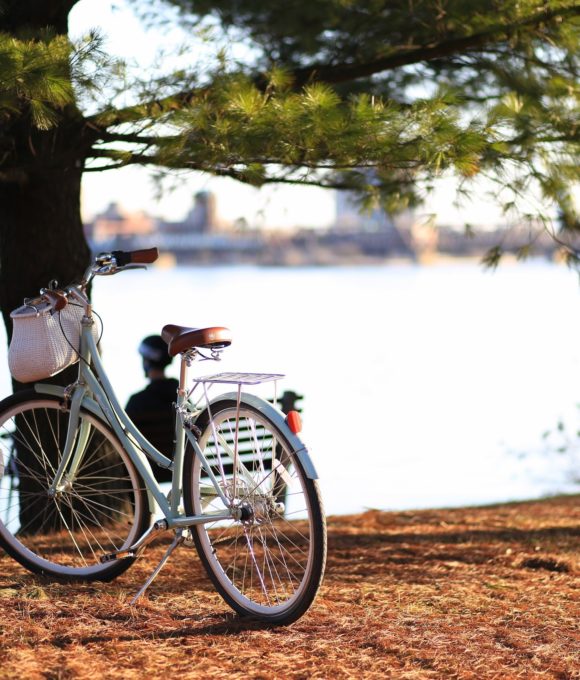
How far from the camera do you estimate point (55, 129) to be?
4.67 m

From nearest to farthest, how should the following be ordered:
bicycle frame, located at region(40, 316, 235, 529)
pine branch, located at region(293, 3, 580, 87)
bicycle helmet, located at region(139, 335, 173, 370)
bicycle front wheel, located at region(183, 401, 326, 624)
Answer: bicycle front wheel, located at region(183, 401, 326, 624)
bicycle frame, located at region(40, 316, 235, 529)
pine branch, located at region(293, 3, 580, 87)
bicycle helmet, located at region(139, 335, 173, 370)

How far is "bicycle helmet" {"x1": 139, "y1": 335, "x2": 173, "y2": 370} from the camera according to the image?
18.4ft

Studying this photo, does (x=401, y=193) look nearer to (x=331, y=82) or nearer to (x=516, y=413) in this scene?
(x=331, y=82)

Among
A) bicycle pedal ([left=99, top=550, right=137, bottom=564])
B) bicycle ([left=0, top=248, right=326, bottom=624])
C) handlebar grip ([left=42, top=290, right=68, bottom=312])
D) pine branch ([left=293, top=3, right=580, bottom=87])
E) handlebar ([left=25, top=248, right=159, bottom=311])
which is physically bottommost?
bicycle pedal ([left=99, top=550, right=137, bottom=564])

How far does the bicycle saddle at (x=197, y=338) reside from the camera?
338 centimetres

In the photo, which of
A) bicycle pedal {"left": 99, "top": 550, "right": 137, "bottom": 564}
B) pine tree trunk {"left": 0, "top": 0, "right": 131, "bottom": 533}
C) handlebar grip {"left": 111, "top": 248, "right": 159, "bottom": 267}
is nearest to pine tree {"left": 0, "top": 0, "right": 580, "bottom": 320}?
pine tree trunk {"left": 0, "top": 0, "right": 131, "bottom": 533}

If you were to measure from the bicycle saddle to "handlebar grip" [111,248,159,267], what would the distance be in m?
0.35

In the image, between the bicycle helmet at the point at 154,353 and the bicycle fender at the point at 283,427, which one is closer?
the bicycle fender at the point at 283,427

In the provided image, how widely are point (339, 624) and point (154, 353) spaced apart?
2.37 meters

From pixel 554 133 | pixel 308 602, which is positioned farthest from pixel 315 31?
pixel 308 602

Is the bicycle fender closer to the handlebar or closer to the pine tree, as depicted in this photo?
the handlebar

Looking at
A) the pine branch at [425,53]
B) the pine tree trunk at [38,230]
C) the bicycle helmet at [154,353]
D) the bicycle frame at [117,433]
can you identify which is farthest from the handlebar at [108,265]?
the bicycle helmet at [154,353]

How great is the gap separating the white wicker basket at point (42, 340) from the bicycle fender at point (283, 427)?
712mm

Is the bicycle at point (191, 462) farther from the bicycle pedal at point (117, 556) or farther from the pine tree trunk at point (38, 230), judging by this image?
the pine tree trunk at point (38, 230)
